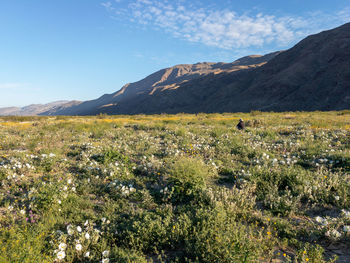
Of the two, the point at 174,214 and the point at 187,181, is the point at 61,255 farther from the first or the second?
the point at 187,181

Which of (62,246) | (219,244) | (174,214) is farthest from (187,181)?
(62,246)

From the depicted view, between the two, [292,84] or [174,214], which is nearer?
[174,214]

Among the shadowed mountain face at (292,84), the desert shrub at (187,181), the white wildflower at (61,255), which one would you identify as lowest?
the white wildflower at (61,255)

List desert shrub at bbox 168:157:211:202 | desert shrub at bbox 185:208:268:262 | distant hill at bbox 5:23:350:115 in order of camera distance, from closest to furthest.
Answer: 1. desert shrub at bbox 185:208:268:262
2. desert shrub at bbox 168:157:211:202
3. distant hill at bbox 5:23:350:115

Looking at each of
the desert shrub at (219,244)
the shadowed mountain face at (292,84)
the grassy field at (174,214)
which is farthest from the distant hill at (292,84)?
the desert shrub at (219,244)

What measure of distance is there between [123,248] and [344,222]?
3.84m

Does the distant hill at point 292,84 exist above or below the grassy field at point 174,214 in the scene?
above

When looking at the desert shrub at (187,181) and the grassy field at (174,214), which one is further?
the desert shrub at (187,181)

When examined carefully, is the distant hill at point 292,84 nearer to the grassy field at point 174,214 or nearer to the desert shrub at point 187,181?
the grassy field at point 174,214

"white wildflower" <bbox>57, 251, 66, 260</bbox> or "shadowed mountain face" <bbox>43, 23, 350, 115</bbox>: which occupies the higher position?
"shadowed mountain face" <bbox>43, 23, 350, 115</bbox>

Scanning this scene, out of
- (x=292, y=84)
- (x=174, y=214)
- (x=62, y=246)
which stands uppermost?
(x=292, y=84)

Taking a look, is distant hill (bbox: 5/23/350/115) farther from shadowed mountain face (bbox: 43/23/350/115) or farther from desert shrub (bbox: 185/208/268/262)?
desert shrub (bbox: 185/208/268/262)

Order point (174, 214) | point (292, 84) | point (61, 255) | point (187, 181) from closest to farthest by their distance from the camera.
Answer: point (61, 255) → point (174, 214) → point (187, 181) → point (292, 84)

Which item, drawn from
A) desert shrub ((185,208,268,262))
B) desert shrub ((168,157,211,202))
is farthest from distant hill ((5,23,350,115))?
desert shrub ((185,208,268,262))
